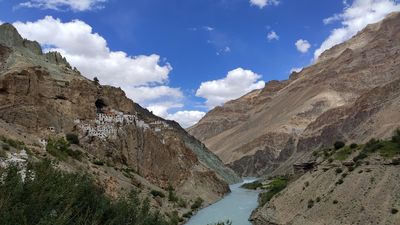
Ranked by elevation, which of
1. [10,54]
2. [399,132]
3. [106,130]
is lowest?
[399,132]

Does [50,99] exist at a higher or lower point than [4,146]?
higher

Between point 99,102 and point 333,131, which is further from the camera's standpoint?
point 333,131

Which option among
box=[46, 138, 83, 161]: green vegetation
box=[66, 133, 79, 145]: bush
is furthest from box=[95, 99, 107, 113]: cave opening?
box=[46, 138, 83, 161]: green vegetation

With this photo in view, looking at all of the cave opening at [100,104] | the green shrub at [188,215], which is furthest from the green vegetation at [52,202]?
the cave opening at [100,104]

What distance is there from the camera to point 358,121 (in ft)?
482

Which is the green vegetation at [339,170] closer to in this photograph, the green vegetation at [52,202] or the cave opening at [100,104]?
the green vegetation at [52,202]

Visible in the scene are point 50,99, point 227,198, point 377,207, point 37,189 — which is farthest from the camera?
point 227,198

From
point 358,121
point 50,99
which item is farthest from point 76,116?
point 358,121

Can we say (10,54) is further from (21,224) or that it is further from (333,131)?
(333,131)

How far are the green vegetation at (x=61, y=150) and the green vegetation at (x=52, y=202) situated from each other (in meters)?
23.0

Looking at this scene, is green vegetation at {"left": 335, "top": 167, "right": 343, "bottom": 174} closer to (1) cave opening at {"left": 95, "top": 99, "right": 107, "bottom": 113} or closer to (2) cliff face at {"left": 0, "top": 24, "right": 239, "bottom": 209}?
(2) cliff face at {"left": 0, "top": 24, "right": 239, "bottom": 209}

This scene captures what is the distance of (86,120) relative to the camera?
66500 millimetres

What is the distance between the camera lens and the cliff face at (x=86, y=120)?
194ft

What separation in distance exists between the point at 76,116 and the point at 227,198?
107ft
